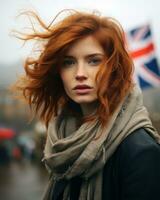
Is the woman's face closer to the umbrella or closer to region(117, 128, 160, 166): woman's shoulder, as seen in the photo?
region(117, 128, 160, 166): woman's shoulder

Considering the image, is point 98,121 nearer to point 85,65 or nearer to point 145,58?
point 85,65

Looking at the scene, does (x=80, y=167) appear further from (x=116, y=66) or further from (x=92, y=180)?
(x=116, y=66)

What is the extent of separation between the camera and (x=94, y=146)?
134 cm

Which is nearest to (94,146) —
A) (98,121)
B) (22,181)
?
(98,121)

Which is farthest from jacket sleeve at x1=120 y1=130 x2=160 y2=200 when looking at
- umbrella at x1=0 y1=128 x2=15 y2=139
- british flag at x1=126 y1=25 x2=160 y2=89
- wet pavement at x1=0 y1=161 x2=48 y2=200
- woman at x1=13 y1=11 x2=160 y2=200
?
umbrella at x1=0 y1=128 x2=15 y2=139

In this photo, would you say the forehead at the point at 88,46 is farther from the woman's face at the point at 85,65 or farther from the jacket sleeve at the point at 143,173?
the jacket sleeve at the point at 143,173

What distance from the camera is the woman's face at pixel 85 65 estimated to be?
141cm

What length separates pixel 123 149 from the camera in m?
1.30

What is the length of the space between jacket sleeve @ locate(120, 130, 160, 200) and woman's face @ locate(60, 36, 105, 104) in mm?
259

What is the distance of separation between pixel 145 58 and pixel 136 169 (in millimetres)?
3950

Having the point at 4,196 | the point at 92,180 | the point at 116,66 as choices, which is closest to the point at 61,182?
the point at 92,180

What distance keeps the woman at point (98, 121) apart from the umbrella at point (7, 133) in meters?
4.68

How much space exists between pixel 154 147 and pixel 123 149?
0.32 feet

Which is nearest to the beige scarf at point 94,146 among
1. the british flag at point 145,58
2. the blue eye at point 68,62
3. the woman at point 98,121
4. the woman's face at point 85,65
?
the woman at point 98,121
